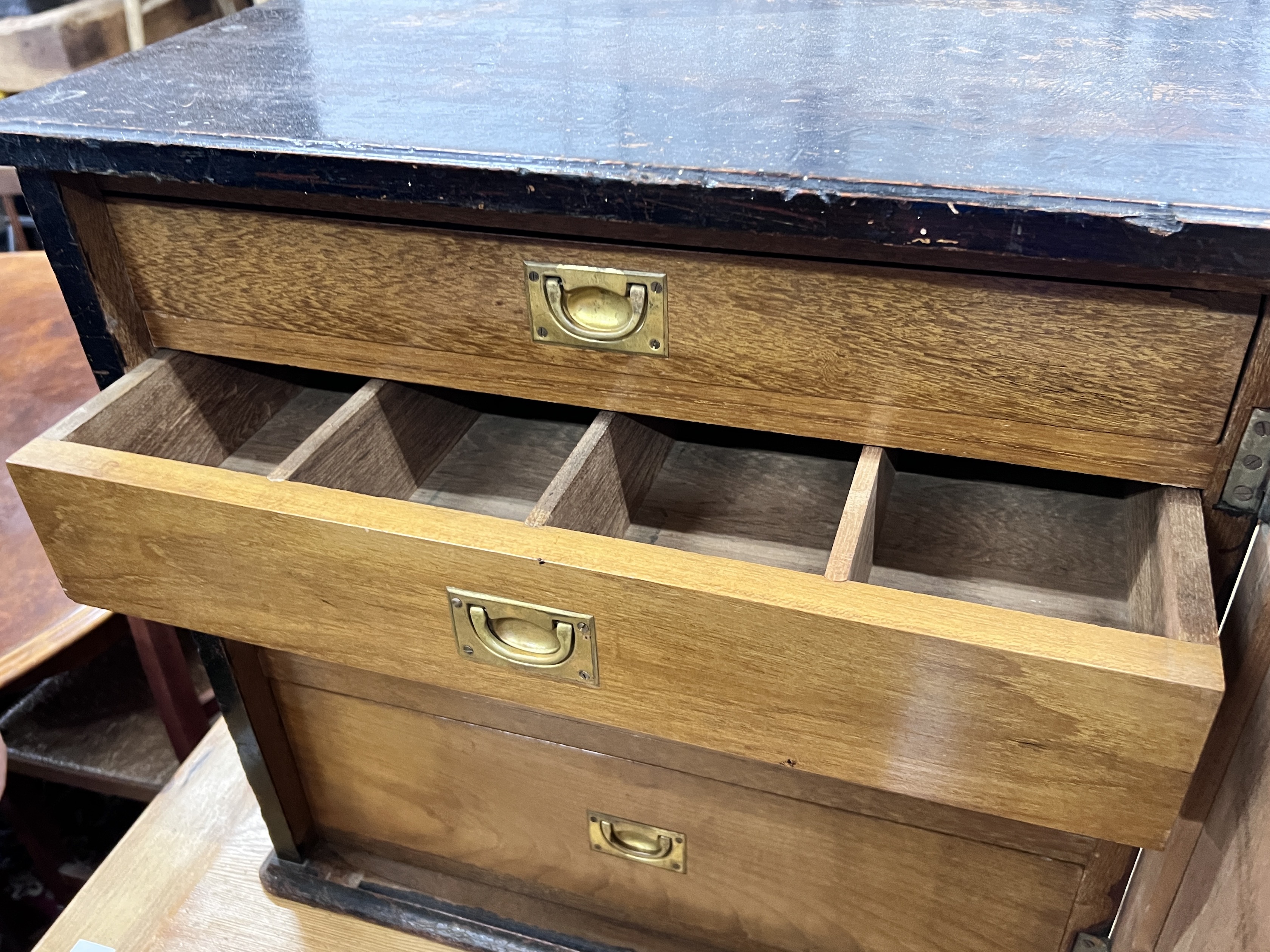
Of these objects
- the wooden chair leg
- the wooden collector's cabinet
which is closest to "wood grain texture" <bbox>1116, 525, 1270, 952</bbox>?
the wooden collector's cabinet

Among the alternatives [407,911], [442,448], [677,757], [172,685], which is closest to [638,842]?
[677,757]

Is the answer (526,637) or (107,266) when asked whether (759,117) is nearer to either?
(526,637)

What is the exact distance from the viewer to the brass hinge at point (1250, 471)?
19.1 inches

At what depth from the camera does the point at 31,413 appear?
3.57 ft

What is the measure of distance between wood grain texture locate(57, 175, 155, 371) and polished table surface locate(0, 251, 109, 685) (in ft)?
0.37

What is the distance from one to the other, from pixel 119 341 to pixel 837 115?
0.48 m

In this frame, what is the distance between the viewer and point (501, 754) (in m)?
0.71

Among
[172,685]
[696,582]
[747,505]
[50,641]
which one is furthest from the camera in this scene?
[172,685]

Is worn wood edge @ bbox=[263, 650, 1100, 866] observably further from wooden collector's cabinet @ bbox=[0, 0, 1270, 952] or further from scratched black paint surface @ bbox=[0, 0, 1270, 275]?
scratched black paint surface @ bbox=[0, 0, 1270, 275]

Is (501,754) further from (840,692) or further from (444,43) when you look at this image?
(444,43)

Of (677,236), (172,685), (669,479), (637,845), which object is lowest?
(172,685)

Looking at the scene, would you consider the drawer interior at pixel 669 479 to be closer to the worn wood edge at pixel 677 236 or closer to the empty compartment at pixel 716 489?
the empty compartment at pixel 716 489

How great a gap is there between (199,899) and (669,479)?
21.2 inches

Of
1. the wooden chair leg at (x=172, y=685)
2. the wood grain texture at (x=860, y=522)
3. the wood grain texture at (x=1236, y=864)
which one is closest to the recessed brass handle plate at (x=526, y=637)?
the wood grain texture at (x=860, y=522)
